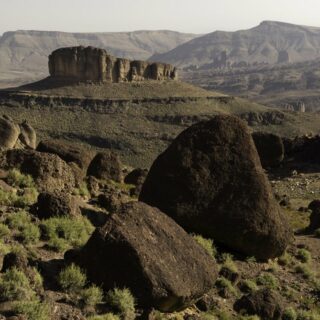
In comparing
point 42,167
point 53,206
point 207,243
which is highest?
point 42,167

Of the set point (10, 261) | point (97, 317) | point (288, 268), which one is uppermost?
point (10, 261)

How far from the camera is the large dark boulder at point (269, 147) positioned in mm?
41391

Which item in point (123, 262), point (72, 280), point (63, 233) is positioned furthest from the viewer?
point (63, 233)

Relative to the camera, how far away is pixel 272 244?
664 inches

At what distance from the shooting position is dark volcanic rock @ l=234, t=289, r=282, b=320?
13.4 metres

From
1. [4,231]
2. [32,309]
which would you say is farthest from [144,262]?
[4,231]

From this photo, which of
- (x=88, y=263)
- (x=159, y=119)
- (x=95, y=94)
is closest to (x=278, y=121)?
(x=159, y=119)

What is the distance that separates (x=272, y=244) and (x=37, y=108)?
83140 mm

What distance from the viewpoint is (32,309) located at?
9.59 metres

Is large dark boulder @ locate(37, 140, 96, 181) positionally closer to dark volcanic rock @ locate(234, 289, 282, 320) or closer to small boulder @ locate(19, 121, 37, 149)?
small boulder @ locate(19, 121, 37, 149)

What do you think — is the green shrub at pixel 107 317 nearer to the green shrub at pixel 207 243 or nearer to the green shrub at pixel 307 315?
the green shrub at pixel 307 315

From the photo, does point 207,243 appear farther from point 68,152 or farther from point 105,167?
point 68,152

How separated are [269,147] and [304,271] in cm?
2533

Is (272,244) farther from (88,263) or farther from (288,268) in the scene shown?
(88,263)
